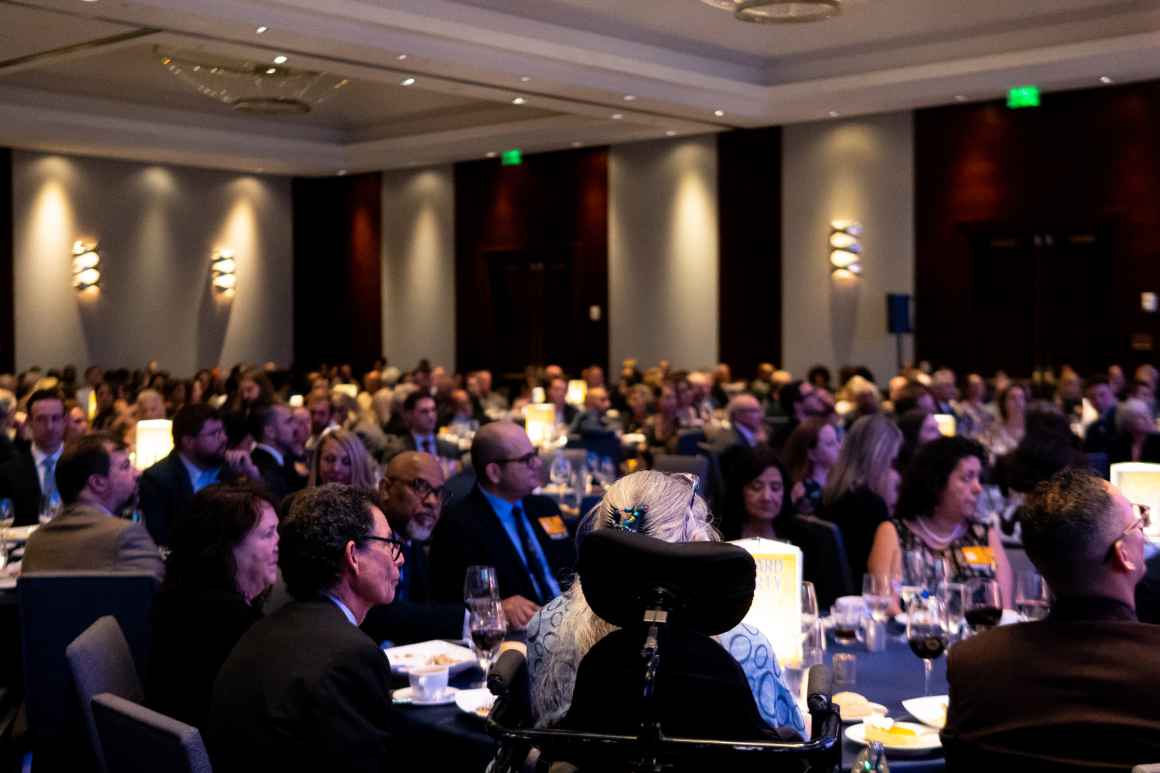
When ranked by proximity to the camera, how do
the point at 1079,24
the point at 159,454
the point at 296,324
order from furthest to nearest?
the point at 296,324 < the point at 1079,24 < the point at 159,454

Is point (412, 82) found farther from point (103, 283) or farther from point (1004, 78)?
point (103, 283)

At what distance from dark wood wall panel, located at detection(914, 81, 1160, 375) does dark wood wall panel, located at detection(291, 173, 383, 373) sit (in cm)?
882

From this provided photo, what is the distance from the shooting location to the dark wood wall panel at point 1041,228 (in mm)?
14047

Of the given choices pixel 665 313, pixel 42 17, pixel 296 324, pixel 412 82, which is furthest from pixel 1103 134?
pixel 296 324

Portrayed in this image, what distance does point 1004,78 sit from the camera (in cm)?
1363

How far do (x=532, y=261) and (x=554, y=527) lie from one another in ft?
46.9

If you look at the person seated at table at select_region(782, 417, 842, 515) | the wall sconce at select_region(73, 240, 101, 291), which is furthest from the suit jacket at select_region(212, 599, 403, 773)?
the wall sconce at select_region(73, 240, 101, 291)

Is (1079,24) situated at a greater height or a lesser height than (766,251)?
greater

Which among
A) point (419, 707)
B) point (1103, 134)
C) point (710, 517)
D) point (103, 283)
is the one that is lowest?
point (419, 707)

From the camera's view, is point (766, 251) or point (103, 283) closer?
point (766, 251)

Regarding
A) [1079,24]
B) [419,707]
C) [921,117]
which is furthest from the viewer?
[921,117]

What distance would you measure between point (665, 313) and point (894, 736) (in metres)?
14.8

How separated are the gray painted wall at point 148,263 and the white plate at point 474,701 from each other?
16.5m

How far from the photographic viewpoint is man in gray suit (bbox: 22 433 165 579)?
189 inches
